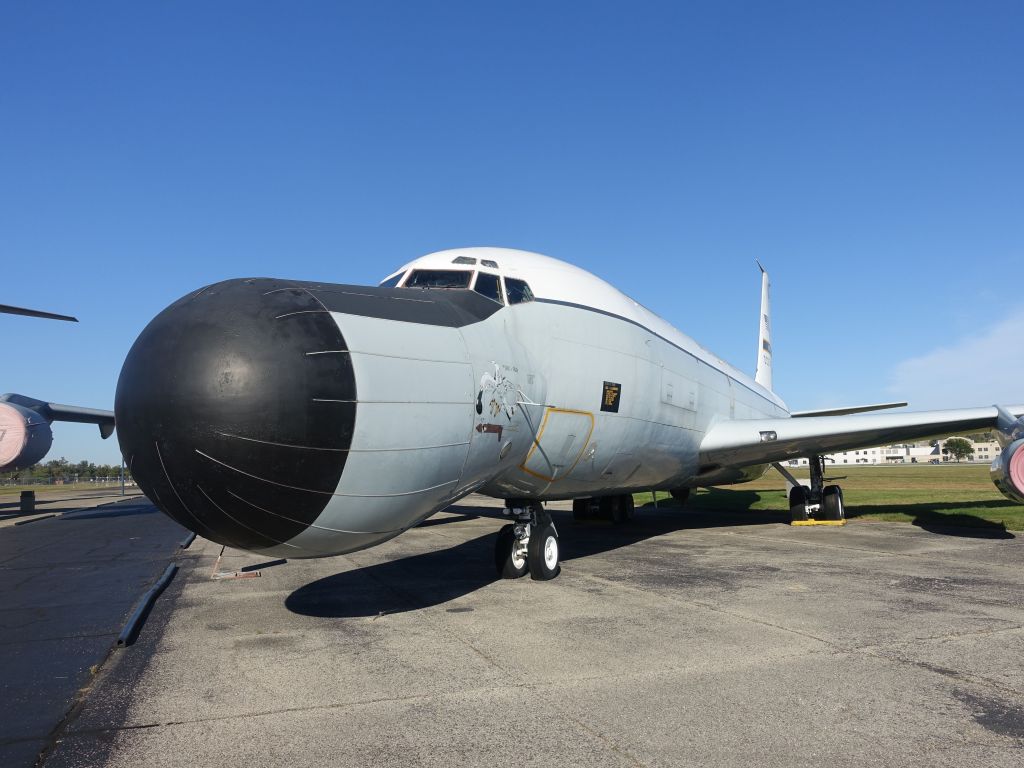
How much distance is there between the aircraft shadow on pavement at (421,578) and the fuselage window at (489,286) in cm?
353

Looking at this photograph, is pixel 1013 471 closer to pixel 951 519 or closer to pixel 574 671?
pixel 951 519

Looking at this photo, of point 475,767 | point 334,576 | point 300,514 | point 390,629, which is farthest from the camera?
point 334,576

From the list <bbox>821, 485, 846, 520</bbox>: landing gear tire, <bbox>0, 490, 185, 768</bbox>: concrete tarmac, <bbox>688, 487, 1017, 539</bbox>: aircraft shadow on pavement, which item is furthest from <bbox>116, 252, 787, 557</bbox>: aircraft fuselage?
<bbox>821, 485, 846, 520</bbox>: landing gear tire

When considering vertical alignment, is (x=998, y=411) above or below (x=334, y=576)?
above

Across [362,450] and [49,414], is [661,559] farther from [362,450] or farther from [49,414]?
[49,414]

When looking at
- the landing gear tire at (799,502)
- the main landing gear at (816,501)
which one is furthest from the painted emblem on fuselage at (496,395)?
the landing gear tire at (799,502)

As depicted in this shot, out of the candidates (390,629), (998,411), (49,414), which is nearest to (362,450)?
(390,629)

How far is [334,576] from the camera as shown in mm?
9961

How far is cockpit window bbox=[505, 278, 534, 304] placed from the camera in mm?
8039

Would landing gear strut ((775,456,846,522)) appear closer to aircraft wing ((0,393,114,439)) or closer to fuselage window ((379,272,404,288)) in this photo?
fuselage window ((379,272,404,288))

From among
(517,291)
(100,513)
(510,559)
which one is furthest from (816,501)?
(100,513)

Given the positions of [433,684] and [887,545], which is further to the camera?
[887,545]

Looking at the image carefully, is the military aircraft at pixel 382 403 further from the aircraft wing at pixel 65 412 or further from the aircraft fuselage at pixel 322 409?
the aircraft wing at pixel 65 412

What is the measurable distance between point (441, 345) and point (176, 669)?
3315mm
